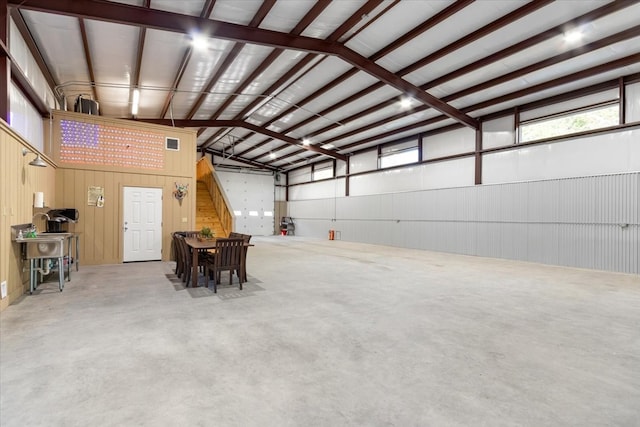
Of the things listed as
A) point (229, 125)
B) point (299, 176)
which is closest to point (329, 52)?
point (229, 125)

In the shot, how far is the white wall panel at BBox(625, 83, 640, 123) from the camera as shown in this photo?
7324 millimetres

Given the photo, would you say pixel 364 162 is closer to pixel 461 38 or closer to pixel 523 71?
pixel 523 71

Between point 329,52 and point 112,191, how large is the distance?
6227 mm

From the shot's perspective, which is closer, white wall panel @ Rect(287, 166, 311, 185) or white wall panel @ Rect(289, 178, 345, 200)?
white wall panel @ Rect(289, 178, 345, 200)

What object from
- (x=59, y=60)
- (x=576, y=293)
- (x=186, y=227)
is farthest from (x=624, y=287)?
(x=59, y=60)

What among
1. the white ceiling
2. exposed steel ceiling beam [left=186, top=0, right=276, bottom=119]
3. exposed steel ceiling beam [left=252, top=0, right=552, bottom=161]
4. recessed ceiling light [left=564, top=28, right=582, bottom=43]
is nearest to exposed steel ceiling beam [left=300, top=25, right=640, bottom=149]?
the white ceiling

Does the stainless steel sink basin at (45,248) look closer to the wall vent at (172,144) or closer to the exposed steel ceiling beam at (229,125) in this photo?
the wall vent at (172,144)

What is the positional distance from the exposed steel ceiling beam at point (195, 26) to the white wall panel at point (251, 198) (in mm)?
13779

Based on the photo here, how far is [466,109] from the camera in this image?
33.4ft

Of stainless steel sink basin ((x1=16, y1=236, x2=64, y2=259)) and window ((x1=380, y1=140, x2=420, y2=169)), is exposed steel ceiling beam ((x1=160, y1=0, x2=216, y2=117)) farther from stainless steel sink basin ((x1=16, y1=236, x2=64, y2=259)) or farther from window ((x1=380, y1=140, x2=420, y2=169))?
window ((x1=380, y1=140, x2=420, y2=169))

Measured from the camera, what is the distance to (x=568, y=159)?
8.51 metres

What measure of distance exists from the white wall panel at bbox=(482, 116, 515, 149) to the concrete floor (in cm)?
573

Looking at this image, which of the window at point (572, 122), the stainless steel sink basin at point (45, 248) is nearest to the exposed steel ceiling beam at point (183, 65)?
the stainless steel sink basin at point (45, 248)

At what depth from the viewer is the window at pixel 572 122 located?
7.81m
